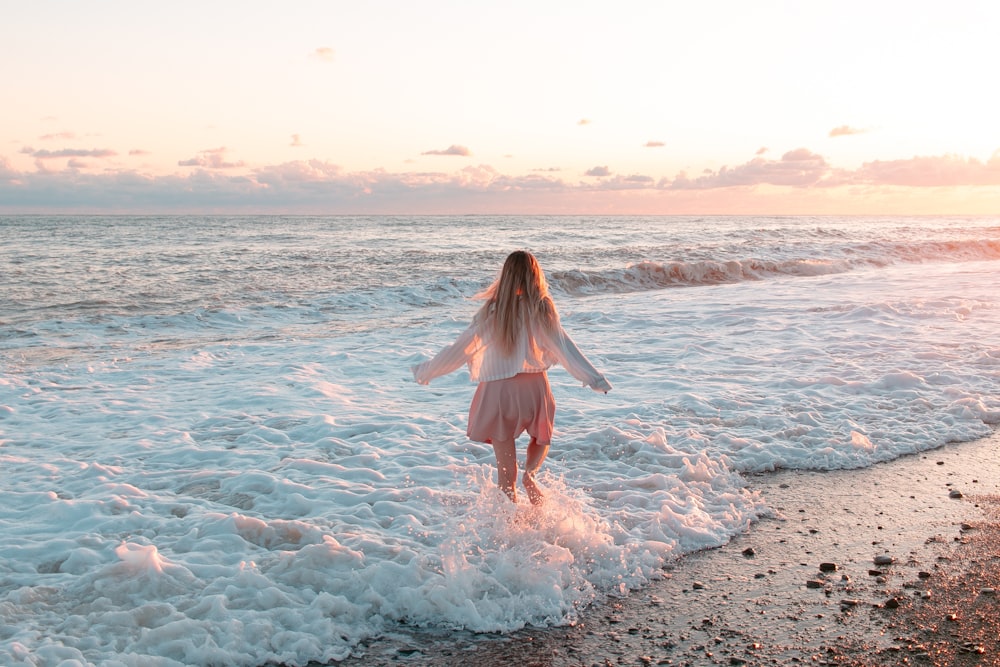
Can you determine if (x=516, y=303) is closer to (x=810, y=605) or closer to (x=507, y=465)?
A: (x=507, y=465)

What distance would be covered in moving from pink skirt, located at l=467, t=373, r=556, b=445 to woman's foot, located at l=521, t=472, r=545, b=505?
0.29 m

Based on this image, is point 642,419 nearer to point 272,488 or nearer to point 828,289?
point 272,488

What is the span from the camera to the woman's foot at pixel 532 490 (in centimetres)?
483

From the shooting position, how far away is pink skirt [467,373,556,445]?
4648 mm

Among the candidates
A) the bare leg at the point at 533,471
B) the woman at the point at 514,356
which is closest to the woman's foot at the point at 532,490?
the bare leg at the point at 533,471

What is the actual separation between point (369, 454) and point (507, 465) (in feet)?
6.89

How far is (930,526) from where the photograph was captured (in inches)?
194

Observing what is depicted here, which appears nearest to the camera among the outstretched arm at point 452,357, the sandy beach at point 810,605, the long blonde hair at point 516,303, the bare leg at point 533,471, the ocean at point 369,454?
the sandy beach at point 810,605

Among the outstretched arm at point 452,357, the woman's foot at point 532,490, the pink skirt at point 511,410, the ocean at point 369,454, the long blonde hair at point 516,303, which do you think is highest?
the long blonde hair at point 516,303

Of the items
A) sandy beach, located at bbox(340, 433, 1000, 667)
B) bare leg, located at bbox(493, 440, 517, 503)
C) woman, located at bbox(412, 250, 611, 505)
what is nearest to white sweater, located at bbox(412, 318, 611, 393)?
woman, located at bbox(412, 250, 611, 505)

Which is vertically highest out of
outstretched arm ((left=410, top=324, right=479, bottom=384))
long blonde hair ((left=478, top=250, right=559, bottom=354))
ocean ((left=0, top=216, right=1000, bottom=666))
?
long blonde hair ((left=478, top=250, right=559, bottom=354))

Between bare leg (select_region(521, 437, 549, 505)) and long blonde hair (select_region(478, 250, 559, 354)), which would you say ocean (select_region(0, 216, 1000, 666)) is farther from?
long blonde hair (select_region(478, 250, 559, 354))

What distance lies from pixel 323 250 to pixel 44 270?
11.0 meters

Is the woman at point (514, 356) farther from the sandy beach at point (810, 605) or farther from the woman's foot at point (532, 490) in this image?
the sandy beach at point (810, 605)
